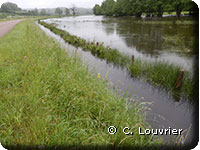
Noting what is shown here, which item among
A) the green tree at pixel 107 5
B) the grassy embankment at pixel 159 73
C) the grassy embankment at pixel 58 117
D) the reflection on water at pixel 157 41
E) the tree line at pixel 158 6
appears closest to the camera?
the grassy embankment at pixel 58 117

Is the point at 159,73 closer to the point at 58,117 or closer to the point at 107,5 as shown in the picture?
the point at 58,117

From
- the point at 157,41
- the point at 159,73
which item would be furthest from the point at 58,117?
the point at 157,41

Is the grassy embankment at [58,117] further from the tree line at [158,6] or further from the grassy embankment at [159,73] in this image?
the grassy embankment at [159,73]

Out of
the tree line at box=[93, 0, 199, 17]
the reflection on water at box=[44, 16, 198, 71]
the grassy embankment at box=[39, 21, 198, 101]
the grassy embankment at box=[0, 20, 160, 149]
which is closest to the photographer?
the grassy embankment at box=[0, 20, 160, 149]

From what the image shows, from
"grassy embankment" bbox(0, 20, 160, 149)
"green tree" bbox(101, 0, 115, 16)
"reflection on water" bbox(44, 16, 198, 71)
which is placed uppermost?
"green tree" bbox(101, 0, 115, 16)

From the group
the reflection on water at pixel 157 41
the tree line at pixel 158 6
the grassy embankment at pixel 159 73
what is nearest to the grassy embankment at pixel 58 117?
the reflection on water at pixel 157 41

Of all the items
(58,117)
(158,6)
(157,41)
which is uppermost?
(158,6)

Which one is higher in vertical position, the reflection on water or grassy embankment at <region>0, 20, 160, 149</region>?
the reflection on water

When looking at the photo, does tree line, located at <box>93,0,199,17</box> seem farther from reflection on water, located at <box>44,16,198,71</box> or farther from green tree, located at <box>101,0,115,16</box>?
reflection on water, located at <box>44,16,198,71</box>

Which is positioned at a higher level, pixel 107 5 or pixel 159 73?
pixel 107 5

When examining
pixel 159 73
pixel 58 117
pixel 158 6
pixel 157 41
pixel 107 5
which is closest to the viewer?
pixel 58 117

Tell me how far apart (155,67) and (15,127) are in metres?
5.48

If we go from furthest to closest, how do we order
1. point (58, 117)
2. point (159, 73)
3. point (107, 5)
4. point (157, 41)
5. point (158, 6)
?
point (158, 6), point (157, 41), point (107, 5), point (159, 73), point (58, 117)

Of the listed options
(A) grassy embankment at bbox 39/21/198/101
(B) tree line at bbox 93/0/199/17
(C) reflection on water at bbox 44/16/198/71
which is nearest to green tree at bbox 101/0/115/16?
(B) tree line at bbox 93/0/199/17
